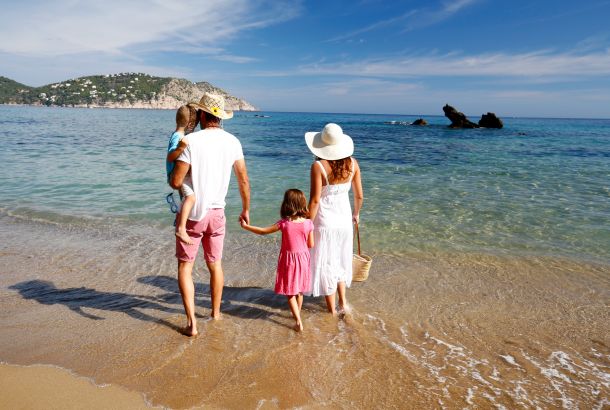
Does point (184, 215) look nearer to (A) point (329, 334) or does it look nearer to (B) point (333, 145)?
(B) point (333, 145)

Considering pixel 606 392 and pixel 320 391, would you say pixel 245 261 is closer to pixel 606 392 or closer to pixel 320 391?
pixel 320 391

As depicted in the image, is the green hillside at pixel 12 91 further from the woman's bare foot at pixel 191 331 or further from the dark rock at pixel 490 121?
the woman's bare foot at pixel 191 331

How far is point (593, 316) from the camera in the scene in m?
4.76

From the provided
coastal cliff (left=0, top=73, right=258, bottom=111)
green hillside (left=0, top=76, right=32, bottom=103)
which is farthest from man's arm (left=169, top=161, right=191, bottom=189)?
green hillside (left=0, top=76, right=32, bottom=103)

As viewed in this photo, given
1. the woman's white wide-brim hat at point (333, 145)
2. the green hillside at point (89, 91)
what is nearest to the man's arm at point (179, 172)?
the woman's white wide-brim hat at point (333, 145)

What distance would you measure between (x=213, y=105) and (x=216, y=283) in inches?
75.4

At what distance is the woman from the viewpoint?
4207 millimetres

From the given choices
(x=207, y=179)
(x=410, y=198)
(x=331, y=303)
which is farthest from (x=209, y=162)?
(x=410, y=198)

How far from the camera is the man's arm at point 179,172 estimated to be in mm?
3703

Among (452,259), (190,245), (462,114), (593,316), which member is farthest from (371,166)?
(462,114)

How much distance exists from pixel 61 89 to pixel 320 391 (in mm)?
205155

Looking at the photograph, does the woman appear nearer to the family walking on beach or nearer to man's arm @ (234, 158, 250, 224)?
the family walking on beach

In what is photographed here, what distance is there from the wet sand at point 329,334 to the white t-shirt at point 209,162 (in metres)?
1.40

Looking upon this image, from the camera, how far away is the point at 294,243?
13.6ft
